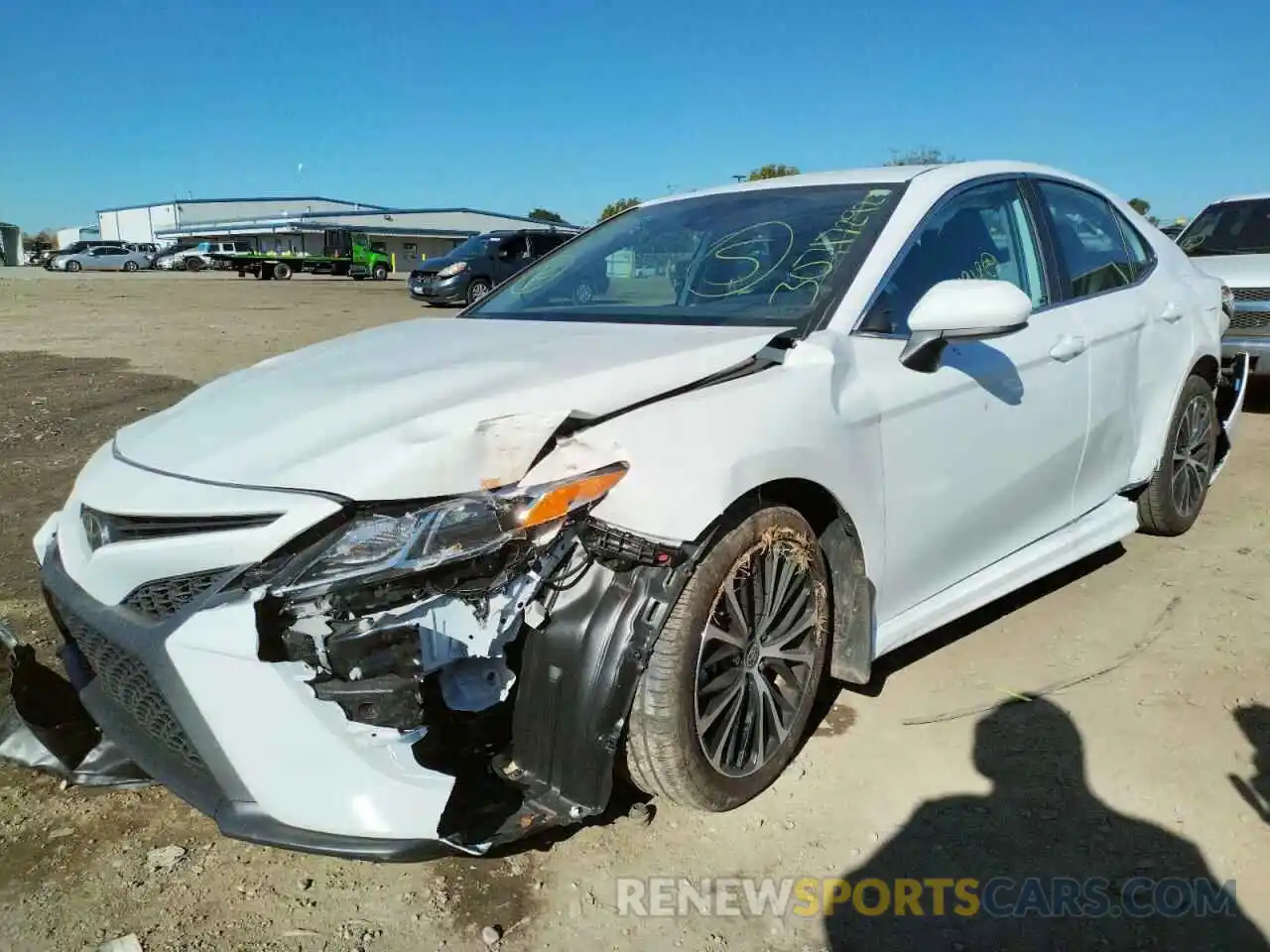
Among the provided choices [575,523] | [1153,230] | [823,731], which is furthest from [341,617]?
[1153,230]

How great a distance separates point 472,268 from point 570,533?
57.7 ft

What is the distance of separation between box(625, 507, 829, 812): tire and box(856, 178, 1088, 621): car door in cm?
31

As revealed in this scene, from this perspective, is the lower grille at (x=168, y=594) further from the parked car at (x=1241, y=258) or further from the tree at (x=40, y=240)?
the tree at (x=40, y=240)

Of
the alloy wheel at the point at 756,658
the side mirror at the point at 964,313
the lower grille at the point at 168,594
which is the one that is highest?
the side mirror at the point at 964,313

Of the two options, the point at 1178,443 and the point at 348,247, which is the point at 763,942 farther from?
the point at 348,247

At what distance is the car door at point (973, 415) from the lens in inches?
102

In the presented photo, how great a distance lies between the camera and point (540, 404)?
2.09 meters

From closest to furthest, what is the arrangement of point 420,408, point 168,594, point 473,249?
point 168,594 → point 420,408 → point 473,249

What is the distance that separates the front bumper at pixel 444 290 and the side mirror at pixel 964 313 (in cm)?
1678

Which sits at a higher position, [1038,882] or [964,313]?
[964,313]

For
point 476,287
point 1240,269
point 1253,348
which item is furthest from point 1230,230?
point 476,287

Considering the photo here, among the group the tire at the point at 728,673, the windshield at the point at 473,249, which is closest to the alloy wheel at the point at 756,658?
the tire at the point at 728,673

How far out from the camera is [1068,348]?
3.13 metres

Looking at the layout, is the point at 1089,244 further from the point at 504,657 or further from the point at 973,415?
the point at 504,657
